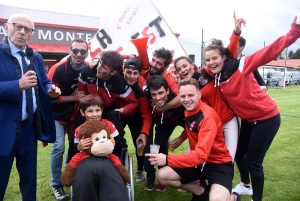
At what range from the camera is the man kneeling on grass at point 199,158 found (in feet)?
9.04

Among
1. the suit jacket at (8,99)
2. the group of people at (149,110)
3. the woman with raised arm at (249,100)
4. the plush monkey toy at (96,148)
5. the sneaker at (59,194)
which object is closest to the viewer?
the suit jacket at (8,99)

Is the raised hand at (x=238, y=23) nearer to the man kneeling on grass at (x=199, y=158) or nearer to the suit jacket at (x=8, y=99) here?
the man kneeling on grass at (x=199, y=158)

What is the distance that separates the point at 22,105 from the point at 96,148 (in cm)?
84

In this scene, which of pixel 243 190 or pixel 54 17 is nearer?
pixel 243 190

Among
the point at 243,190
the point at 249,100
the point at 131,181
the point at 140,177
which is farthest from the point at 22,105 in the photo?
the point at 243,190

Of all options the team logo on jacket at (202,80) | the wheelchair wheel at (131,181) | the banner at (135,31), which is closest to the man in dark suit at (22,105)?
the wheelchair wheel at (131,181)

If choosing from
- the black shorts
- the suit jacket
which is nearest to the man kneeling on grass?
the black shorts

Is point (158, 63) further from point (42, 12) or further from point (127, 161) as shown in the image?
point (42, 12)

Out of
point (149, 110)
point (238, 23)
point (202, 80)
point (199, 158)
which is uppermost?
point (238, 23)

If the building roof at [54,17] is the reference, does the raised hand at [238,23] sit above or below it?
below

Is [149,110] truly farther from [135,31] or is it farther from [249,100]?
[135,31]

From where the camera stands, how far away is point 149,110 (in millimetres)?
3695

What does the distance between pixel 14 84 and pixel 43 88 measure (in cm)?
44

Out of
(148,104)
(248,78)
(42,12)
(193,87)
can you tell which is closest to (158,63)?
(148,104)
